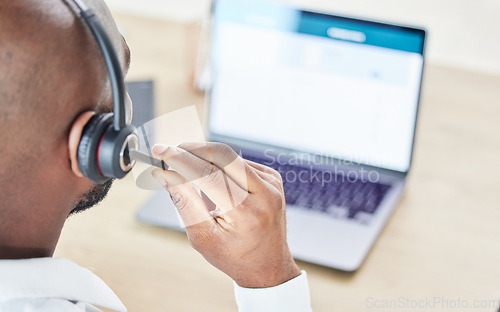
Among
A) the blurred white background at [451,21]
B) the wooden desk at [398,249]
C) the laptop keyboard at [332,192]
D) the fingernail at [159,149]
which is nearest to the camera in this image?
the fingernail at [159,149]

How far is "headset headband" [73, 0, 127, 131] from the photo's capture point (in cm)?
53

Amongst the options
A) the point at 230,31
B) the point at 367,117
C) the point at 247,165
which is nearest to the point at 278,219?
the point at 247,165

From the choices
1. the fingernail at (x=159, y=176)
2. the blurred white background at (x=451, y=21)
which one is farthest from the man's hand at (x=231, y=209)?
the blurred white background at (x=451, y=21)

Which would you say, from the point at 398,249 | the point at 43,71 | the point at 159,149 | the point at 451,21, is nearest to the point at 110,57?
the point at 43,71

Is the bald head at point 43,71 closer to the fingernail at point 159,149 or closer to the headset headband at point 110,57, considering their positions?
the headset headband at point 110,57

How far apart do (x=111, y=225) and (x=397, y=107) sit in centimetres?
53

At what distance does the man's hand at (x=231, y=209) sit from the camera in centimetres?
68

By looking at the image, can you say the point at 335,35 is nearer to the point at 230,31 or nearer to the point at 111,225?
the point at 230,31

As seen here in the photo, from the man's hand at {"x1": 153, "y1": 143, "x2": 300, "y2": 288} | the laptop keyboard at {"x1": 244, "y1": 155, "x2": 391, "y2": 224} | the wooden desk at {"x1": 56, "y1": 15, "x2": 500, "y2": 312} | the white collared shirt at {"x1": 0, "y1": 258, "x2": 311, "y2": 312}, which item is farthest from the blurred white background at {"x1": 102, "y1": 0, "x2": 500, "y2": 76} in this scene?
the white collared shirt at {"x1": 0, "y1": 258, "x2": 311, "y2": 312}

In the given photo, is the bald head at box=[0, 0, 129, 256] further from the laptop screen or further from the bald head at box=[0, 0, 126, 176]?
the laptop screen

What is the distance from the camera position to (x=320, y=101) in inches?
45.3

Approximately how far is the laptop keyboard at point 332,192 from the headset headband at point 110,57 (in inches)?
20.8

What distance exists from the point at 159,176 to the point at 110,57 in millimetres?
195

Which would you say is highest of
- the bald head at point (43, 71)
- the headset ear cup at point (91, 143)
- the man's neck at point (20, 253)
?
the bald head at point (43, 71)
